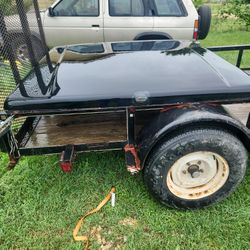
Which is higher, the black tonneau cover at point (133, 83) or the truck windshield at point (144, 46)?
the black tonneau cover at point (133, 83)

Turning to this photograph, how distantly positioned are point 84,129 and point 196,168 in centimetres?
107

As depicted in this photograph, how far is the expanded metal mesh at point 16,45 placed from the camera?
2461mm

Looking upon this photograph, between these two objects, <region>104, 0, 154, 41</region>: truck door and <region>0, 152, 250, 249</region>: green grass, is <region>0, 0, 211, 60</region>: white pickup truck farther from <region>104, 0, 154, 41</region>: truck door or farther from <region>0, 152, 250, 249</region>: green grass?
<region>0, 152, 250, 249</region>: green grass

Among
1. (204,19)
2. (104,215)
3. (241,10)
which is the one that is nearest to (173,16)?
(204,19)

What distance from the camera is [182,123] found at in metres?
2.04

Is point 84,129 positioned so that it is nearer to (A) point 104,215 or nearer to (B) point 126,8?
(A) point 104,215

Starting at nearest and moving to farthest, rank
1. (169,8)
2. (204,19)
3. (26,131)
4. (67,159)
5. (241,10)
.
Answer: (67,159)
(26,131)
(169,8)
(204,19)
(241,10)

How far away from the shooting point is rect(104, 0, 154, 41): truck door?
18.7 ft

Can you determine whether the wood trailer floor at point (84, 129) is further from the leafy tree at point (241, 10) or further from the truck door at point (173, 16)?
the leafy tree at point (241, 10)

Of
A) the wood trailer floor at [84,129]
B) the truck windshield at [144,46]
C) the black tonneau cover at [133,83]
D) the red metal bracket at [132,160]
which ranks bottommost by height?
the wood trailer floor at [84,129]

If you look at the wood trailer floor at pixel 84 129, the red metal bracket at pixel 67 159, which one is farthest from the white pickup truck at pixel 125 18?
the red metal bracket at pixel 67 159

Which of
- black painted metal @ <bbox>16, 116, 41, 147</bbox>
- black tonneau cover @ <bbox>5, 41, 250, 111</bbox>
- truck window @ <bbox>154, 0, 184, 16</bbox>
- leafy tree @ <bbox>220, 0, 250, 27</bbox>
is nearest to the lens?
black tonneau cover @ <bbox>5, 41, 250, 111</bbox>

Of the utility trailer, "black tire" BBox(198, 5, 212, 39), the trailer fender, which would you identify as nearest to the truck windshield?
the utility trailer

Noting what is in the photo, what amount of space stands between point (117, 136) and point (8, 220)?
3.91 feet
